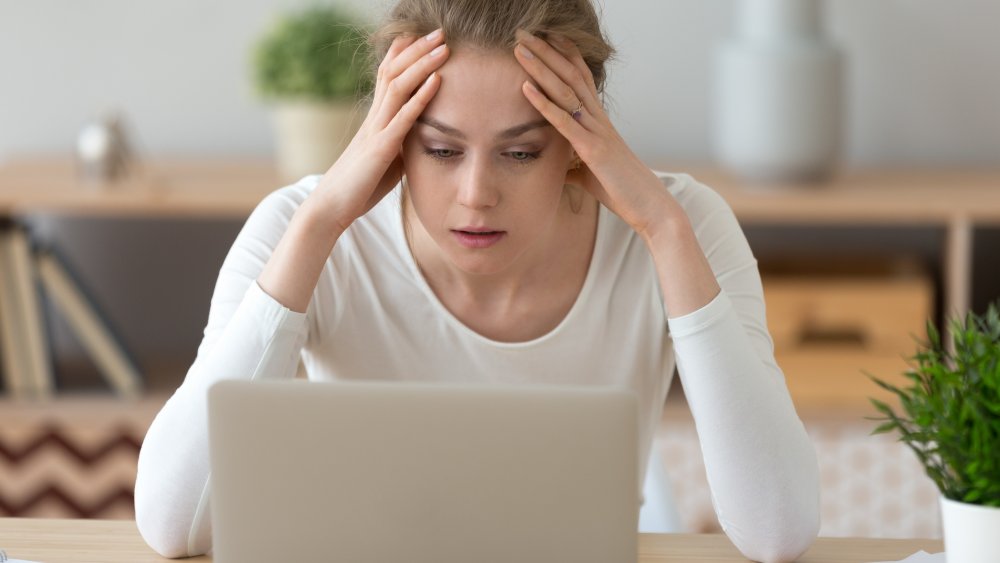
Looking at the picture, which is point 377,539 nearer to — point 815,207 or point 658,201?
point 658,201

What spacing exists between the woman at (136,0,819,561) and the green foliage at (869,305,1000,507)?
260mm

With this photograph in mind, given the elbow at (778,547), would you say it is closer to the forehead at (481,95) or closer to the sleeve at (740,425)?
the sleeve at (740,425)

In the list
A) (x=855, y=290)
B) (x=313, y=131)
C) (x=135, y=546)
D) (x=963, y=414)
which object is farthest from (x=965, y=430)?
(x=313, y=131)

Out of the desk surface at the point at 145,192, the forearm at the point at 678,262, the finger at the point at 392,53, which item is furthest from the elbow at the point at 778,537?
the desk surface at the point at 145,192

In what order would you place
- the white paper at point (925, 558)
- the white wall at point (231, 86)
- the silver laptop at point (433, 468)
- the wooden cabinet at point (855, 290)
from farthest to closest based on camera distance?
the white wall at point (231, 86) → the wooden cabinet at point (855, 290) → the white paper at point (925, 558) → the silver laptop at point (433, 468)

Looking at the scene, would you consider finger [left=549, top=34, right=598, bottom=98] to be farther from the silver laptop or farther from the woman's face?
the silver laptop

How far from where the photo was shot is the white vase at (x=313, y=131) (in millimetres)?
2551

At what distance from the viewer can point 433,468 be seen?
0.93 m

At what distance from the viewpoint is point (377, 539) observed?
0.95 m

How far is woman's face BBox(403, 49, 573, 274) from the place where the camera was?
1.28 m

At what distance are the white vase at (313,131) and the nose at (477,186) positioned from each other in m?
1.30

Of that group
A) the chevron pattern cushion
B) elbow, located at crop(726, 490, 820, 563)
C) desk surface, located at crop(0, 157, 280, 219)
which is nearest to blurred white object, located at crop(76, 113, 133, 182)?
desk surface, located at crop(0, 157, 280, 219)

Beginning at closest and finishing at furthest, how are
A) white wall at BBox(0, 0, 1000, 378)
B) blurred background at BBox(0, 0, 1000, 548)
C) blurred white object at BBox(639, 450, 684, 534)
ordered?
blurred white object at BBox(639, 450, 684, 534) < blurred background at BBox(0, 0, 1000, 548) < white wall at BBox(0, 0, 1000, 378)

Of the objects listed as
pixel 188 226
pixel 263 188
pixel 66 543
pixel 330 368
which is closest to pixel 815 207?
pixel 263 188
